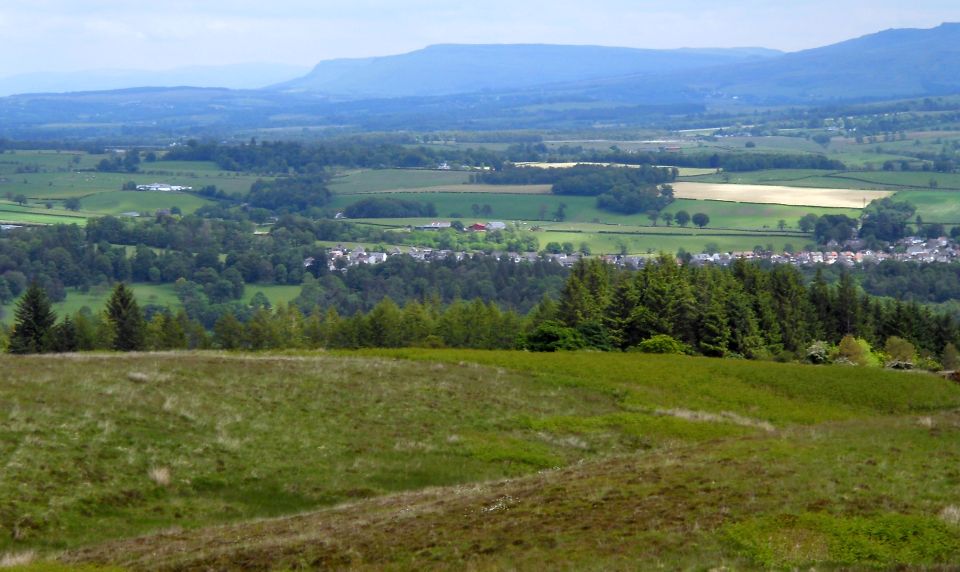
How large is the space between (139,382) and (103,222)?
14812cm

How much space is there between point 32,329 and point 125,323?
6693mm

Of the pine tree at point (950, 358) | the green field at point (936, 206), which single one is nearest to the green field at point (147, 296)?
the pine tree at point (950, 358)

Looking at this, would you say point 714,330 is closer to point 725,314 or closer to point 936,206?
point 725,314

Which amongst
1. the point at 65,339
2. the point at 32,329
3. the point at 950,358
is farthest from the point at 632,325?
the point at 32,329

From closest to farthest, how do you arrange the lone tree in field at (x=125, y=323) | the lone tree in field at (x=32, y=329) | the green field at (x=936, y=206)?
the lone tree in field at (x=32, y=329) → the lone tree in field at (x=125, y=323) → the green field at (x=936, y=206)

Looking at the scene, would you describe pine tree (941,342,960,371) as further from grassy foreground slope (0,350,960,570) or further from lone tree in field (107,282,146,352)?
lone tree in field (107,282,146,352)

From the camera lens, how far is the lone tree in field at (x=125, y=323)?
246 feet

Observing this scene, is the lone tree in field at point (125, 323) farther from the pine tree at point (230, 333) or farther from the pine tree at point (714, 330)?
the pine tree at point (714, 330)

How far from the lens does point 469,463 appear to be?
34.1 m

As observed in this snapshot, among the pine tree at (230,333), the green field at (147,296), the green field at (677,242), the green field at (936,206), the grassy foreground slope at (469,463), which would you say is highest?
the grassy foreground slope at (469,463)

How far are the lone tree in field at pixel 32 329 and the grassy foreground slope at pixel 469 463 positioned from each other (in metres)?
28.9

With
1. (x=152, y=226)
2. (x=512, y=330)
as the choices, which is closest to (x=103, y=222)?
(x=152, y=226)

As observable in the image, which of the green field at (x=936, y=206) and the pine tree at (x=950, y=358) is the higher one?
the pine tree at (x=950, y=358)

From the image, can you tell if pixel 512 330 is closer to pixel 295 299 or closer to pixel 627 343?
pixel 627 343
